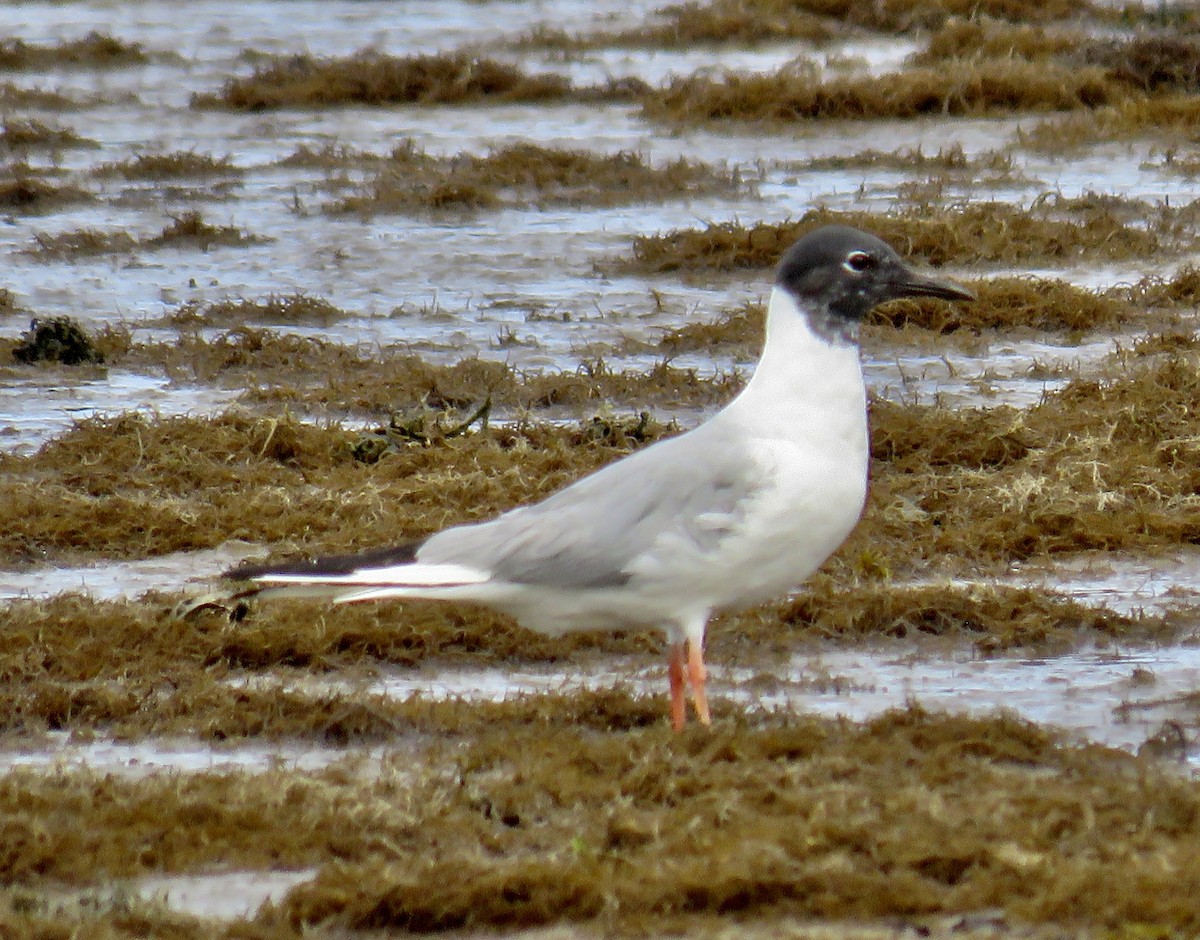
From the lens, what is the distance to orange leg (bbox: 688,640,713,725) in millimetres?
5902

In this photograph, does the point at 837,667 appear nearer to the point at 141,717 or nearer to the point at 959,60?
the point at 141,717

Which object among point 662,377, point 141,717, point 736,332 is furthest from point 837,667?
point 736,332

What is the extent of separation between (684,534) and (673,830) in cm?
110

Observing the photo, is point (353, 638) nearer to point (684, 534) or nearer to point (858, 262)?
point (684, 534)

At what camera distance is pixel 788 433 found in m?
6.00

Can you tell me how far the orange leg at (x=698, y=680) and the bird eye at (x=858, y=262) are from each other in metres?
1.19

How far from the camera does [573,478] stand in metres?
8.78

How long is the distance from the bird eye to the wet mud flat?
120 cm

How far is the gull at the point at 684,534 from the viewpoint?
589cm

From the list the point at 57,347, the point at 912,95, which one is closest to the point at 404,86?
the point at 912,95

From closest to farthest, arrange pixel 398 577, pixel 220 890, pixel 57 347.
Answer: pixel 220 890, pixel 398 577, pixel 57 347

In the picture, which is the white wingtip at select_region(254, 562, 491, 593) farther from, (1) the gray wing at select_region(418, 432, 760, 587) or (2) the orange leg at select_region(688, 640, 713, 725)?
(2) the orange leg at select_region(688, 640, 713, 725)

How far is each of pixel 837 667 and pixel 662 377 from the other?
4.10 m

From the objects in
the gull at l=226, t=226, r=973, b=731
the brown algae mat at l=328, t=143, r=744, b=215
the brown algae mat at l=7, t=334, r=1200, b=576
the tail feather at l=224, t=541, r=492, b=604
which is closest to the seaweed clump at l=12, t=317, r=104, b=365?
the brown algae mat at l=7, t=334, r=1200, b=576
